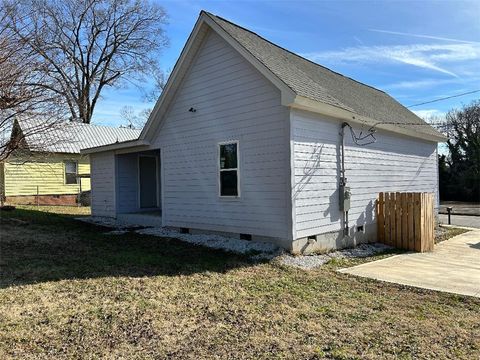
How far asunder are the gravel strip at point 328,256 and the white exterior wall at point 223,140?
0.64 m

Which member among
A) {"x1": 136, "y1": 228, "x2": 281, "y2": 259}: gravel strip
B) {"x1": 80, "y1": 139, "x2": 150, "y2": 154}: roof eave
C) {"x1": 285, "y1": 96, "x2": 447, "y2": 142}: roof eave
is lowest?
{"x1": 136, "y1": 228, "x2": 281, "y2": 259}: gravel strip

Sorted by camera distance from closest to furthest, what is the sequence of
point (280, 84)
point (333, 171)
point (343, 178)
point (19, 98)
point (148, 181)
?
point (19, 98) → point (280, 84) → point (333, 171) → point (343, 178) → point (148, 181)

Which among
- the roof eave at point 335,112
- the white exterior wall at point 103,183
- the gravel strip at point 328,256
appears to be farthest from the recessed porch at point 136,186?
the roof eave at point 335,112

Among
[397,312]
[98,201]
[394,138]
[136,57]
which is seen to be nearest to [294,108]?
[397,312]

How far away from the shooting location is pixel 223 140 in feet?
32.8

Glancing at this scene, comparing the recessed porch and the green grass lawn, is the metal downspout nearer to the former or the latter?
the green grass lawn

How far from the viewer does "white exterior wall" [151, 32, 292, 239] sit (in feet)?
28.9

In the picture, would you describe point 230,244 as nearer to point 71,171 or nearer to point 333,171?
point 333,171

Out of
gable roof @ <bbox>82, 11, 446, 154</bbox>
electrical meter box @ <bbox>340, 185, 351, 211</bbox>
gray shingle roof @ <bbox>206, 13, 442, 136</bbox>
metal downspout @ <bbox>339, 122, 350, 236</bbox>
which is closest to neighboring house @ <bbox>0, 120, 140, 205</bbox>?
gable roof @ <bbox>82, 11, 446, 154</bbox>

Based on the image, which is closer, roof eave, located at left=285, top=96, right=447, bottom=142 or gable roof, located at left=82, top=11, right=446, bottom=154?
roof eave, located at left=285, top=96, right=447, bottom=142

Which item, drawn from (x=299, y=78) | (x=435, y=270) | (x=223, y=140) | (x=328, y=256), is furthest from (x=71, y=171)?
(x=435, y=270)

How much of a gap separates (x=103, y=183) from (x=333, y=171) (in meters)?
9.11

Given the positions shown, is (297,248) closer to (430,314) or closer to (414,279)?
(414,279)

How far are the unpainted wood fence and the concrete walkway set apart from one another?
47cm
